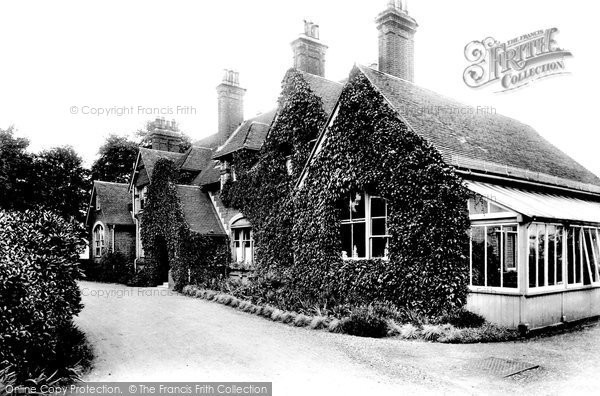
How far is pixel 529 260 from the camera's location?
476 inches

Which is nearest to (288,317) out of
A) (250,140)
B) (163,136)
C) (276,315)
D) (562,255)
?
(276,315)

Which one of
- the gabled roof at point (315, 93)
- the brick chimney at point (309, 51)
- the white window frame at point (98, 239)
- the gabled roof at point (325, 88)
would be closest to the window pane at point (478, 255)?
the gabled roof at point (315, 93)

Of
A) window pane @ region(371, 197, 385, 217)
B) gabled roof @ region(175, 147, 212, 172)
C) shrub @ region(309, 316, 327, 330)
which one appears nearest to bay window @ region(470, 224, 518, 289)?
window pane @ region(371, 197, 385, 217)

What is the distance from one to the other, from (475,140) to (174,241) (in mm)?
13902

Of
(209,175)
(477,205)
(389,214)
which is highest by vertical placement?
(209,175)

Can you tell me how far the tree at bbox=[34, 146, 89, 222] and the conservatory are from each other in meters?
33.0

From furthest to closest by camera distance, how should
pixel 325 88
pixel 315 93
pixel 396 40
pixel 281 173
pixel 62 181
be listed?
1. pixel 62 181
2. pixel 325 88
3. pixel 396 40
4. pixel 315 93
5. pixel 281 173

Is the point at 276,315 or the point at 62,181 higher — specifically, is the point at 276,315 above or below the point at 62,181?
below

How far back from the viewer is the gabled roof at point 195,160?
2809 centimetres

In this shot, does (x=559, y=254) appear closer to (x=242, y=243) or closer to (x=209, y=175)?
(x=242, y=243)

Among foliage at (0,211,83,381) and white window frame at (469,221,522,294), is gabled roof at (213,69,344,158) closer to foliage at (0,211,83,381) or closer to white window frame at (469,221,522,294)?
white window frame at (469,221,522,294)

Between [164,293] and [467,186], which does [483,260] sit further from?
[164,293]

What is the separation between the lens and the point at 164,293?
20984 millimetres

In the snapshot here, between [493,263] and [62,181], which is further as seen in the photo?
[62,181]
